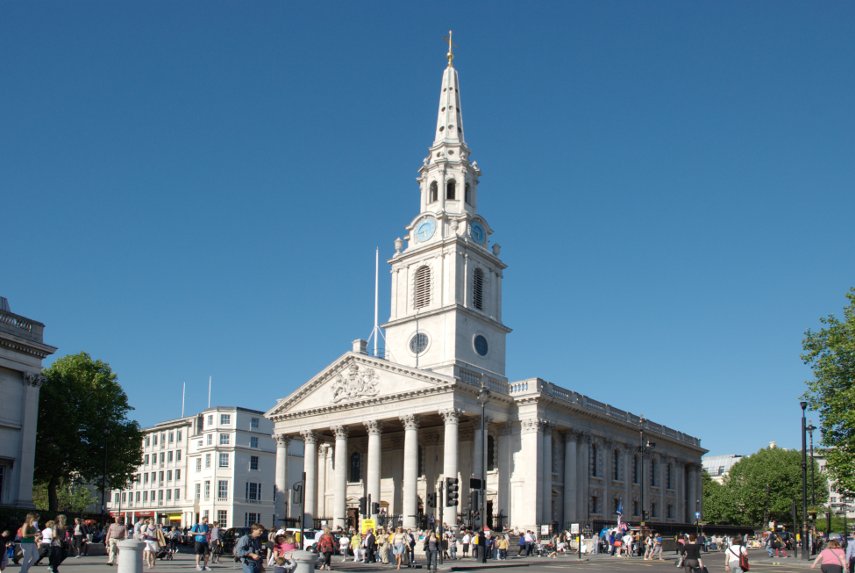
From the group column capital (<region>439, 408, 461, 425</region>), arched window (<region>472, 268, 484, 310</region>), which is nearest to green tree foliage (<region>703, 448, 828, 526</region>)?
arched window (<region>472, 268, 484, 310</region>)

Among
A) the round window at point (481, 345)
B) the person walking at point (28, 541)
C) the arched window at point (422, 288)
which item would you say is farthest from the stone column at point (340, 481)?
the person walking at point (28, 541)

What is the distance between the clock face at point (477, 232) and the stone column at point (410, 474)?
1692cm

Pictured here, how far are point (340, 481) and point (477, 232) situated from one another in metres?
21.9

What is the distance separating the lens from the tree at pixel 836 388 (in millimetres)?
47188

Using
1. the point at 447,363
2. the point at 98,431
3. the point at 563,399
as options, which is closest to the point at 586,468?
the point at 563,399

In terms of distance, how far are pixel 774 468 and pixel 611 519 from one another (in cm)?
4725

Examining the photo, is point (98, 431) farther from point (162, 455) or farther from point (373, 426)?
point (162, 455)

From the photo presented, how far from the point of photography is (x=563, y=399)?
64.6 meters

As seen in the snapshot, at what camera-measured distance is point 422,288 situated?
7000 cm

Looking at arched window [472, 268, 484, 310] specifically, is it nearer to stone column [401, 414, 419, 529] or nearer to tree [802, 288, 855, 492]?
stone column [401, 414, 419, 529]

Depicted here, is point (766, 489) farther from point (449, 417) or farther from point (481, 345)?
point (449, 417)

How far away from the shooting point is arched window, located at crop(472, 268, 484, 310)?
69.8 metres

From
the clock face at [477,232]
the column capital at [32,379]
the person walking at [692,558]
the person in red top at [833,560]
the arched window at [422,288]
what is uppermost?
the clock face at [477,232]

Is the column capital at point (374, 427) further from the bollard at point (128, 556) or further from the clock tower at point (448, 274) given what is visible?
the bollard at point (128, 556)
